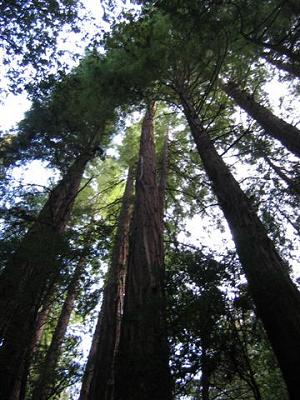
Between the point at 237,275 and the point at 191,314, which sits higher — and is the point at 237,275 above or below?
above

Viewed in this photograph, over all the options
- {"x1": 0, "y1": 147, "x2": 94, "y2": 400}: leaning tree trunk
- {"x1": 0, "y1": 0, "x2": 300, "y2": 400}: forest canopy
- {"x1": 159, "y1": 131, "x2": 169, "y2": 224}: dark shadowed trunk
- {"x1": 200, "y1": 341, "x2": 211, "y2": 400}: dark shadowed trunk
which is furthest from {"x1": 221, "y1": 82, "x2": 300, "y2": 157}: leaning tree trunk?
{"x1": 200, "y1": 341, "x2": 211, "y2": 400}: dark shadowed trunk

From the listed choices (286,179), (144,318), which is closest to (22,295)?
(144,318)

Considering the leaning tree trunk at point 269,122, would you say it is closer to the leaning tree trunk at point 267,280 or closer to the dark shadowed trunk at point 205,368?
the leaning tree trunk at point 267,280

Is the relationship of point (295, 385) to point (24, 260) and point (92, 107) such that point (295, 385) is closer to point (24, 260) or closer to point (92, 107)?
point (24, 260)

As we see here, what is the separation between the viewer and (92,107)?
8.30 m

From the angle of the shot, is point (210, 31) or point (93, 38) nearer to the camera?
point (210, 31)

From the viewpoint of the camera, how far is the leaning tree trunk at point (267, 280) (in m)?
3.50

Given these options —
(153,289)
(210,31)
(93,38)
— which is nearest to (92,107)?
(93,38)

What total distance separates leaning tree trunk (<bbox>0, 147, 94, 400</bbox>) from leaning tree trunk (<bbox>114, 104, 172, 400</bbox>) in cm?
119

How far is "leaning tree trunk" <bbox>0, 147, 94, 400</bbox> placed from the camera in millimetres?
4152

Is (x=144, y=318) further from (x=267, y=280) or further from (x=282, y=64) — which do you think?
(x=282, y=64)

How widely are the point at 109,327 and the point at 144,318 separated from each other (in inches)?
90.5

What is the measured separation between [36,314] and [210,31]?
6.02 meters

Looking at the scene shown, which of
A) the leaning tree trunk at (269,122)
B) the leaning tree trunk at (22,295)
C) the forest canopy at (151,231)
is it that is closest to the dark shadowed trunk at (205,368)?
the forest canopy at (151,231)
